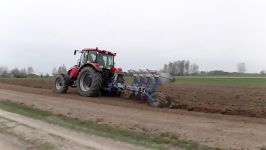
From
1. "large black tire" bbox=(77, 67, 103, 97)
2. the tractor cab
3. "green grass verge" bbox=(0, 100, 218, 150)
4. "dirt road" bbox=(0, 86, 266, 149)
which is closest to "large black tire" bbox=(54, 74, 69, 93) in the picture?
"large black tire" bbox=(77, 67, 103, 97)

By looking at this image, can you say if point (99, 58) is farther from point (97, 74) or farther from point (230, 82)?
point (230, 82)

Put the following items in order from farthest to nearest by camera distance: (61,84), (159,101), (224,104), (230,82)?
(230,82) → (61,84) → (159,101) → (224,104)

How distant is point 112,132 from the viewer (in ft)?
43.9

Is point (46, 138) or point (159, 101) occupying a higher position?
point (159, 101)

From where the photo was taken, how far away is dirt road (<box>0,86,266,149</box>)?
11.8m

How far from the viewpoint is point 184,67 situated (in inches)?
4446

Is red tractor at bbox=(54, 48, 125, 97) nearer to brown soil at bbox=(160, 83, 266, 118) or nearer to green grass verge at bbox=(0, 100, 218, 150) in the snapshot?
brown soil at bbox=(160, 83, 266, 118)

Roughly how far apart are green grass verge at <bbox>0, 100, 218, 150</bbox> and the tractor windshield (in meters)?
5.57

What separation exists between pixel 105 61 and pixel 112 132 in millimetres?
10504

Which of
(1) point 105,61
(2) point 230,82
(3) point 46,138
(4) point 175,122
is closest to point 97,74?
(1) point 105,61

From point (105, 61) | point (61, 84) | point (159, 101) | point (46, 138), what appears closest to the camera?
point (46, 138)

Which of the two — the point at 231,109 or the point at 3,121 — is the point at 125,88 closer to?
the point at 231,109

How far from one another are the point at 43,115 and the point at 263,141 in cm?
877

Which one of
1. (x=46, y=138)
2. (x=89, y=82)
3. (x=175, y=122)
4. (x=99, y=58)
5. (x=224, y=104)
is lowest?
(x=46, y=138)
